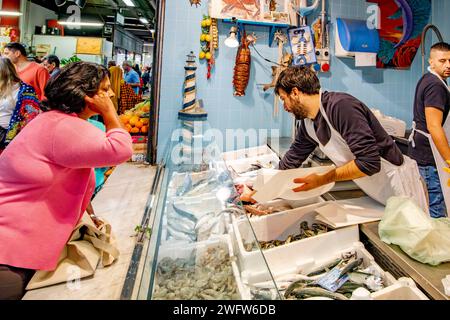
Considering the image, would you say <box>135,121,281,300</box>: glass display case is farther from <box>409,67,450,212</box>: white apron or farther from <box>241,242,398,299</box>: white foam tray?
<box>409,67,450,212</box>: white apron

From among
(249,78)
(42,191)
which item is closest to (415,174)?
(42,191)

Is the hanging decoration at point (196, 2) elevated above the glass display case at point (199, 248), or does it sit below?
above

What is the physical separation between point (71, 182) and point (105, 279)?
19.5 inches

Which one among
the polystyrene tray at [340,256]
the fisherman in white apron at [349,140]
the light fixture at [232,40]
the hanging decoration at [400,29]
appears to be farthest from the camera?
the hanging decoration at [400,29]

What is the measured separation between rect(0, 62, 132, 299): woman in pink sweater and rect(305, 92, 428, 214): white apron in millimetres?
1264

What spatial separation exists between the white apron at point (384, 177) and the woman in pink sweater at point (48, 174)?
1.26m

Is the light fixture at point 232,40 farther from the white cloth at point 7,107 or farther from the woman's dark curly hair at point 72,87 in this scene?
the woman's dark curly hair at point 72,87

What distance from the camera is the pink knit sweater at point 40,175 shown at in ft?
3.83

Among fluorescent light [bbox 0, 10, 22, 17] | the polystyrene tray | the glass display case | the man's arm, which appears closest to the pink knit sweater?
the glass display case

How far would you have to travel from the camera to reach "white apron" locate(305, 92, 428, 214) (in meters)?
1.94

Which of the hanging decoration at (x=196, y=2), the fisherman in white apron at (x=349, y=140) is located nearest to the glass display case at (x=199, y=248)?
the fisherman in white apron at (x=349, y=140)

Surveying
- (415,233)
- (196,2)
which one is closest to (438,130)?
(415,233)

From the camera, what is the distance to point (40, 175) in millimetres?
1175

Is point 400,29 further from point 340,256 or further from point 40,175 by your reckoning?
point 40,175
